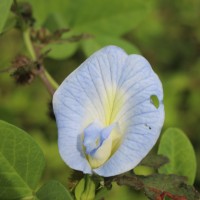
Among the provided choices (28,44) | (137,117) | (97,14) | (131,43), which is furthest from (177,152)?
(131,43)

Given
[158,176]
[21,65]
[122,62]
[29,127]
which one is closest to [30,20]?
[21,65]

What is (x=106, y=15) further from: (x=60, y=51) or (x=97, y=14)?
(x=60, y=51)

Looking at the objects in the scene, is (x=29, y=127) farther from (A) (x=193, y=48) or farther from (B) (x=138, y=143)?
(B) (x=138, y=143)

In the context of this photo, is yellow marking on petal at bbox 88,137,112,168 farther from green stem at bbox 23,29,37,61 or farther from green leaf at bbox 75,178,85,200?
green stem at bbox 23,29,37,61

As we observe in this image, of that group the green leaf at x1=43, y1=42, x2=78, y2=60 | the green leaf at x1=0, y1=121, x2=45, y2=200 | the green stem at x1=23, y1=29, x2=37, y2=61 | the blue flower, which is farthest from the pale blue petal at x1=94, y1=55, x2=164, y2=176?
the green leaf at x1=43, y1=42, x2=78, y2=60

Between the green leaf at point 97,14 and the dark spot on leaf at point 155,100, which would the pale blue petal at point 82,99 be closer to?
the dark spot on leaf at point 155,100

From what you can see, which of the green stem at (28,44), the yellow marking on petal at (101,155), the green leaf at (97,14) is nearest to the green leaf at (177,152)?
the yellow marking on petal at (101,155)
